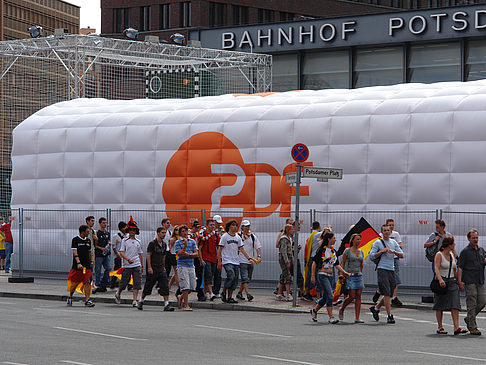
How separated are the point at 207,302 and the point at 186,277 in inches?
55.8

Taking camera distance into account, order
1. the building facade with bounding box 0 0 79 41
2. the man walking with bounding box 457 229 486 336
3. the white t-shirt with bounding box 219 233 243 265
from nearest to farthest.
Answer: the man walking with bounding box 457 229 486 336 < the white t-shirt with bounding box 219 233 243 265 < the building facade with bounding box 0 0 79 41

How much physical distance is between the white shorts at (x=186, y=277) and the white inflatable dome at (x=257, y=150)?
5.78 metres

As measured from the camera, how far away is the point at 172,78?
1641 inches

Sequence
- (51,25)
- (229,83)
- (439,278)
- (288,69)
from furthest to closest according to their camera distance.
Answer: (51,25) → (288,69) → (229,83) → (439,278)

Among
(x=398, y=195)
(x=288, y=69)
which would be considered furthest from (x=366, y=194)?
(x=288, y=69)

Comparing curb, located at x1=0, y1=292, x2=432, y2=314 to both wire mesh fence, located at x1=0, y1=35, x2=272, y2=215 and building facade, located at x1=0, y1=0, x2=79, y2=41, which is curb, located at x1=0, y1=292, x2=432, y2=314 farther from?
building facade, located at x1=0, y1=0, x2=79, y2=41

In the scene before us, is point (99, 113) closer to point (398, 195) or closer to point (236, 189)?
point (236, 189)

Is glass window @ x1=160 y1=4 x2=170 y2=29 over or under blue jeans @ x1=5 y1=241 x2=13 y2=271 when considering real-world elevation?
over

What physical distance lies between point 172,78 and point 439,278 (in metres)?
27.6

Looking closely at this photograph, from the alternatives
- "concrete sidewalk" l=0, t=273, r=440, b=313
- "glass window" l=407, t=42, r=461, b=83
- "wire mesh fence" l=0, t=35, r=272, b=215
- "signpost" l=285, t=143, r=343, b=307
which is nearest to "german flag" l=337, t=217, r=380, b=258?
"concrete sidewalk" l=0, t=273, r=440, b=313

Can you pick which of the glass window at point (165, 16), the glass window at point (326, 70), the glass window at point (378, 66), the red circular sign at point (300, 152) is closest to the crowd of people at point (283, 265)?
the red circular sign at point (300, 152)

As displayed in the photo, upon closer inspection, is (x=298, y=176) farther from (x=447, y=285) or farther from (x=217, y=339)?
(x=217, y=339)

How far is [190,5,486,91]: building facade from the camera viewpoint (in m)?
42.7

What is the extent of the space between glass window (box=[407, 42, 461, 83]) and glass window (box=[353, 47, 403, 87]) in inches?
23.8
